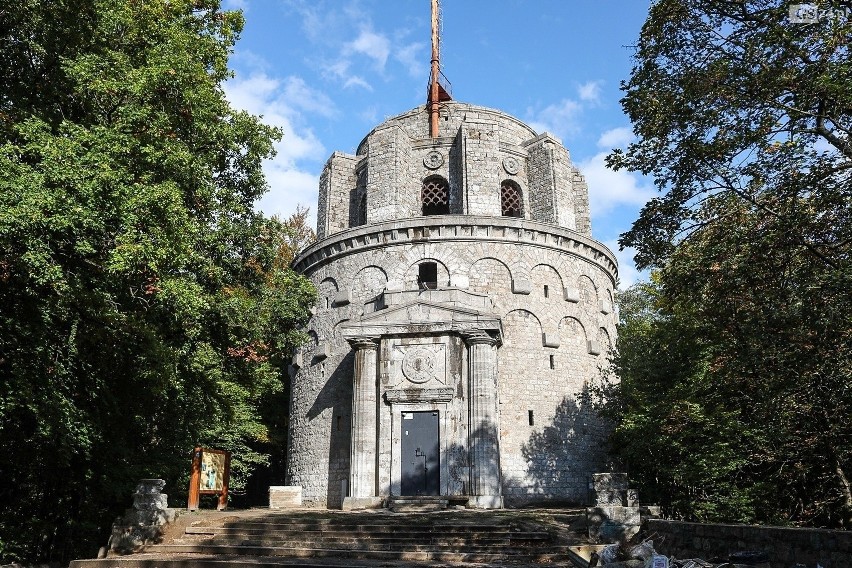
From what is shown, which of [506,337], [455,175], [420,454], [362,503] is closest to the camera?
[362,503]

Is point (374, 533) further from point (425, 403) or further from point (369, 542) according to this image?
point (425, 403)

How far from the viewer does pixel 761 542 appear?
30.0 feet

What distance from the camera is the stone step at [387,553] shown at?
12469mm

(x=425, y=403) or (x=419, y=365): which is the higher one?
(x=419, y=365)

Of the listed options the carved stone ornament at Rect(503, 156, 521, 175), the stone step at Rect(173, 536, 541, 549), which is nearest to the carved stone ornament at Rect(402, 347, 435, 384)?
the stone step at Rect(173, 536, 541, 549)

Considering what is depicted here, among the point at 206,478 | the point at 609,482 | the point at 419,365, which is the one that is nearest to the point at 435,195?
the point at 419,365

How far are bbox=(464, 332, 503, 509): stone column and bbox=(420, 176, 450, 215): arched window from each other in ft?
25.8

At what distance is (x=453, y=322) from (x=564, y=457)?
629 centimetres

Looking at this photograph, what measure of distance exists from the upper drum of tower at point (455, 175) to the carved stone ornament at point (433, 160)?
39mm

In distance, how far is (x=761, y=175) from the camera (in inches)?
413

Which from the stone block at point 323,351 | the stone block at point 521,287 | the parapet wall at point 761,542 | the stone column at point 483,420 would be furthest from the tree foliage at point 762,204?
the stone block at point 323,351

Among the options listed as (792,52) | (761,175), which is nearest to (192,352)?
(761,175)

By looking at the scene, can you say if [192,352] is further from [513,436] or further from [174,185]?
[513,436]

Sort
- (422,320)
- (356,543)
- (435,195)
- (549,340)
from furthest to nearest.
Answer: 1. (435,195)
2. (549,340)
3. (422,320)
4. (356,543)
